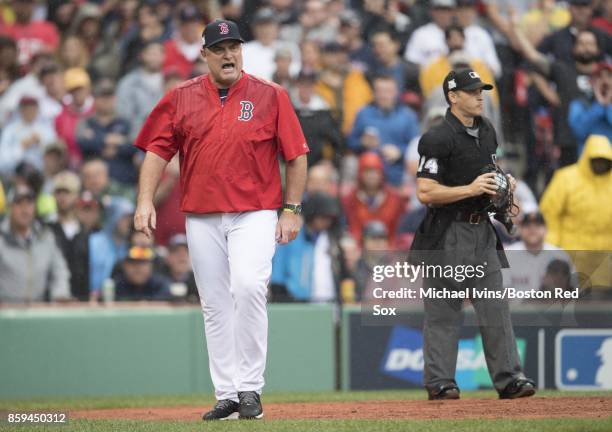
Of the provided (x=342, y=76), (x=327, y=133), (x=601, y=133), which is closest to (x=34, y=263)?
(x=327, y=133)

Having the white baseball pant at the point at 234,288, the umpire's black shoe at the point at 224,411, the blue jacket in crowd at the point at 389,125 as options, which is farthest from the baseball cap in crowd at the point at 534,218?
the umpire's black shoe at the point at 224,411

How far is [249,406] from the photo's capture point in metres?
7.23

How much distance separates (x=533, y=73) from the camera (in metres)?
14.3

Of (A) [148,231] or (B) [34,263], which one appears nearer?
(A) [148,231]

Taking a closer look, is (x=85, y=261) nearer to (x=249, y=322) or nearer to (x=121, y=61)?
(x=121, y=61)

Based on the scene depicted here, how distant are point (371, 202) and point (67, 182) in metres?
3.26

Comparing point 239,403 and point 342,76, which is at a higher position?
point 342,76

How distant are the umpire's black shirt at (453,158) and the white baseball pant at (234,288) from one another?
1346mm

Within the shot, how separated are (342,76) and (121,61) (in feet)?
9.64

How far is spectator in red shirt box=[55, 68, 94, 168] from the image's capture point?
572 inches

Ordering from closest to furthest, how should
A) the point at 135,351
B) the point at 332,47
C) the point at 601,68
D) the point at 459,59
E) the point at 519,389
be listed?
the point at 519,389 → the point at 135,351 → the point at 601,68 → the point at 459,59 → the point at 332,47

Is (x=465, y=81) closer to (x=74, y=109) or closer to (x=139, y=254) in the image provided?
(x=139, y=254)

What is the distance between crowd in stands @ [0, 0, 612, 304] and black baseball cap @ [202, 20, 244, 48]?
13.3 feet

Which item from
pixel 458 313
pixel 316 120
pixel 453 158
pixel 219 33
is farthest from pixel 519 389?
pixel 316 120
